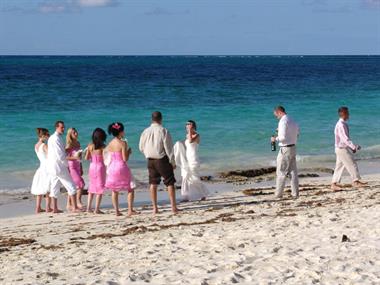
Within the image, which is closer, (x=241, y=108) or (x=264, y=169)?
(x=264, y=169)

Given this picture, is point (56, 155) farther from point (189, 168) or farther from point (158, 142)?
point (189, 168)

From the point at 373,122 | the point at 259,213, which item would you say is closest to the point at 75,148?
the point at 259,213

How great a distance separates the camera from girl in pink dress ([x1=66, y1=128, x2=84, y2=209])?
1403 centimetres

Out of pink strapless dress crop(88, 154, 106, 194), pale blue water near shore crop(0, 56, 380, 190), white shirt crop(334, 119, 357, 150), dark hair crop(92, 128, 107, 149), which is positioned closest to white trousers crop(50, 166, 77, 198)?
pink strapless dress crop(88, 154, 106, 194)

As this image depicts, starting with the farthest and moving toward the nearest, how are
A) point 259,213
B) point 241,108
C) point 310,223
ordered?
point 241,108 → point 259,213 → point 310,223

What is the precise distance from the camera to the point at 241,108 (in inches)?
1655

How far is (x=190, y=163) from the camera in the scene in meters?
14.4

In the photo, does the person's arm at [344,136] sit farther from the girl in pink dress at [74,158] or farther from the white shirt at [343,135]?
the girl in pink dress at [74,158]

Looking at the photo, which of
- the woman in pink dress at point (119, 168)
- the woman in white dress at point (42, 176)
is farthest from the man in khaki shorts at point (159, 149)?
the woman in white dress at point (42, 176)

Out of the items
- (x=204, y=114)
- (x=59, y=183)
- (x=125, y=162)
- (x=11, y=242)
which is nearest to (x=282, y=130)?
(x=125, y=162)

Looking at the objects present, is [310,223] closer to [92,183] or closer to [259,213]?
[259,213]

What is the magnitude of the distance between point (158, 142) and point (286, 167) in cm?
268

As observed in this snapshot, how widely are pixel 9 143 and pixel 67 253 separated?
57.3 feet

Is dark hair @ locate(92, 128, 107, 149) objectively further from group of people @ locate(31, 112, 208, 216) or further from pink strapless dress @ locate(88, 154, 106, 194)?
pink strapless dress @ locate(88, 154, 106, 194)
